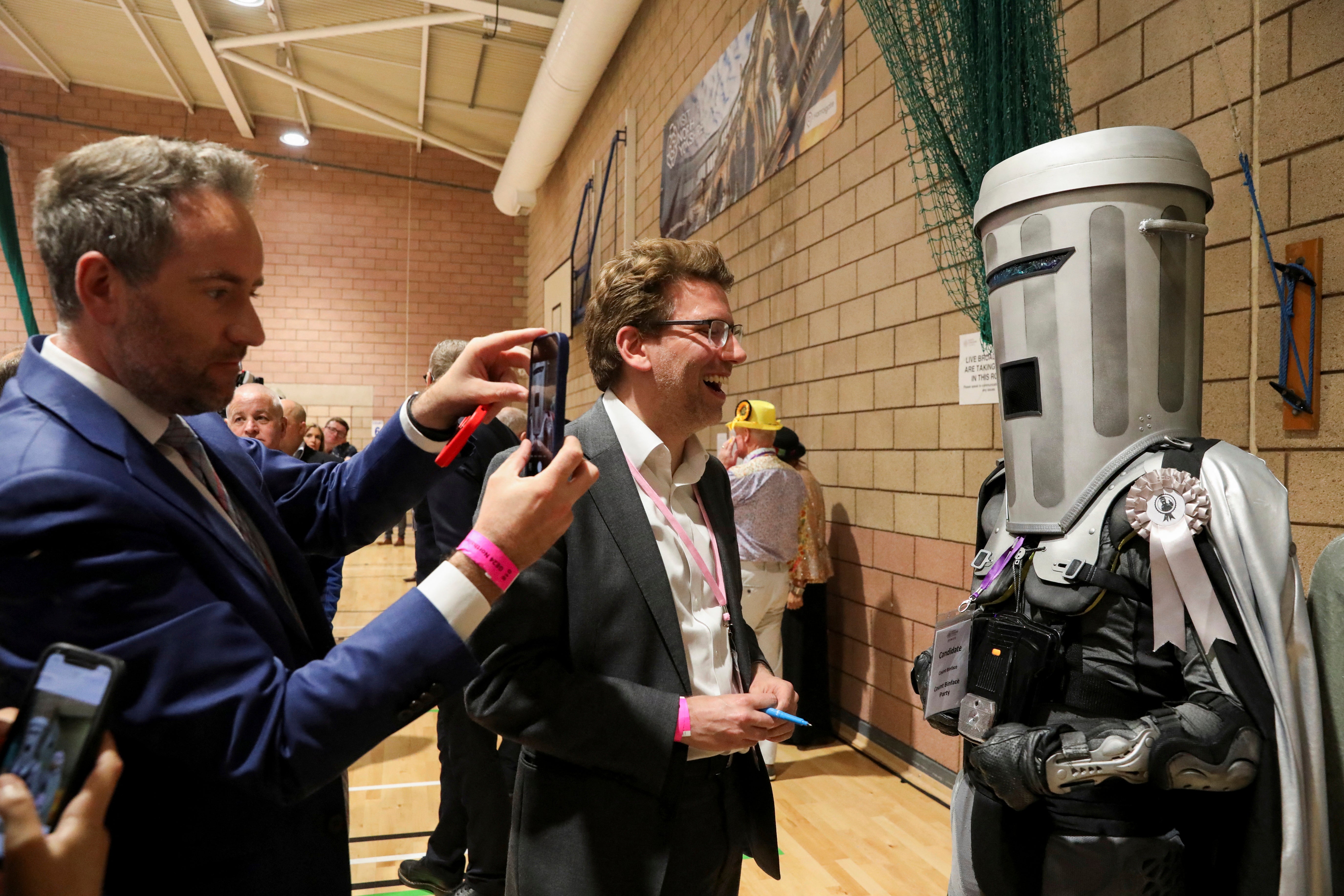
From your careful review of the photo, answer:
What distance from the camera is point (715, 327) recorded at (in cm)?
163

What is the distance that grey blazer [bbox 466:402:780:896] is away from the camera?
128 cm

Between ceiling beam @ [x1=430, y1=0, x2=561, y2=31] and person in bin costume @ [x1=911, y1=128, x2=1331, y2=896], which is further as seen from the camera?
ceiling beam @ [x1=430, y1=0, x2=561, y2=31]

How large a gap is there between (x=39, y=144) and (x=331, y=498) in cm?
1323

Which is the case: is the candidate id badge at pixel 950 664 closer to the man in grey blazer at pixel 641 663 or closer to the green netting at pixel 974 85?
the man in grey blazer at pixel 641 663

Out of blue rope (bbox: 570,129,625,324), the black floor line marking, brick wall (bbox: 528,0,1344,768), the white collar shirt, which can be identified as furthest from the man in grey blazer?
blue rope (bbox: 570,129,625,324)

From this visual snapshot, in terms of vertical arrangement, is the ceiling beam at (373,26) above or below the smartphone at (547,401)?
above

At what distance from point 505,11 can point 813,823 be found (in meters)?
7.75

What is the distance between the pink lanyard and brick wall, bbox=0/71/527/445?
37.8 ft

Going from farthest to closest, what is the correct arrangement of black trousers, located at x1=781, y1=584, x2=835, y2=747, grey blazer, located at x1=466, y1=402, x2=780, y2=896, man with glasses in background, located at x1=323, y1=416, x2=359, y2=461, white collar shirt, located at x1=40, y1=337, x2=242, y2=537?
man with glasses in background, located at x1=323, y1=416, x2=359, y2=461
black trousers, located at x1=781, y1=584, x2=835, y2=747
grey blazer, located at x1=466, y1=402, x2=780, y2=896
white collar shirt, located at x1=40, y1=337, x2=242, y2=537

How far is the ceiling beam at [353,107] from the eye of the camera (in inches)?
371

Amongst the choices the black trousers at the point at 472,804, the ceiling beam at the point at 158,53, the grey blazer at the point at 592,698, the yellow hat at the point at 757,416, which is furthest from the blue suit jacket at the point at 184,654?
the ceiling beam at the point at 158,53

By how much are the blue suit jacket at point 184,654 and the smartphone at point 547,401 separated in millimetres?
225

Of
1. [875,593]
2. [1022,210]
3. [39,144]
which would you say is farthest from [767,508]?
[39,144]

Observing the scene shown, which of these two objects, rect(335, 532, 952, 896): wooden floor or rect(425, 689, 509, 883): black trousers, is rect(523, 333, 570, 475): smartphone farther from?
rect(335, 532, 952, 896): wooden floor
